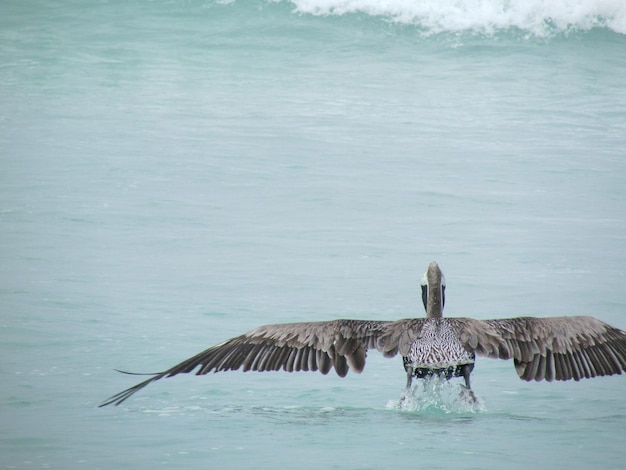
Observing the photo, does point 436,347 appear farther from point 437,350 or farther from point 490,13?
point 490,13

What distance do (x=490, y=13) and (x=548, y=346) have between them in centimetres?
1805

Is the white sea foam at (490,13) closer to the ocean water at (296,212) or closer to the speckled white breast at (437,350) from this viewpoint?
the ocean water at (296,212)

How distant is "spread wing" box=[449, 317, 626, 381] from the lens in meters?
6.88

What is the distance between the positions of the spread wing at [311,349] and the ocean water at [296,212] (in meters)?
0.24

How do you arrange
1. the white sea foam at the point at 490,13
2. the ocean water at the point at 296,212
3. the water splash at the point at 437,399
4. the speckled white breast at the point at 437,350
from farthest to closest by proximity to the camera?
the white sea foam at the point at 490,13
the water splash at the point at 437,399
the speckled white breast at the point at 437,350
the ocean water at the point at 296,212

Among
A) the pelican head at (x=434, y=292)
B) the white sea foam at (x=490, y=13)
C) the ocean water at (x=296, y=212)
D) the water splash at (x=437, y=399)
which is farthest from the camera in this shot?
the white sea foam at (x=490, y=13)

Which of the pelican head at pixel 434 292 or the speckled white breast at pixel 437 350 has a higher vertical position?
the pelican head at pixel 434 292

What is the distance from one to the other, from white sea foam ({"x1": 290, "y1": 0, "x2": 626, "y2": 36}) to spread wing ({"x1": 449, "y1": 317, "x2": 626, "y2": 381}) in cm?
1703

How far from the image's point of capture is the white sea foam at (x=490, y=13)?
2384cm

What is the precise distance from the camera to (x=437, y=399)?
709cm

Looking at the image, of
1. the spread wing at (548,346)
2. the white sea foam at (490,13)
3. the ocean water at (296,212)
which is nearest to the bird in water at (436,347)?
the spread wing at (548,346)

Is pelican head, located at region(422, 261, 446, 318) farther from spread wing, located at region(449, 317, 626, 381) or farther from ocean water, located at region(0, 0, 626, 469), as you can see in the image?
ocean water, located at region(0, 0, 626, 469)

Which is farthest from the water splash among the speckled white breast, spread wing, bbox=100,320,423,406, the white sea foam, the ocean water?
the white sea foam

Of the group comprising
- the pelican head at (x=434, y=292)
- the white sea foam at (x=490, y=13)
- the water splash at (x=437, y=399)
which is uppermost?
the white sea foam at (x=490, y=13)
